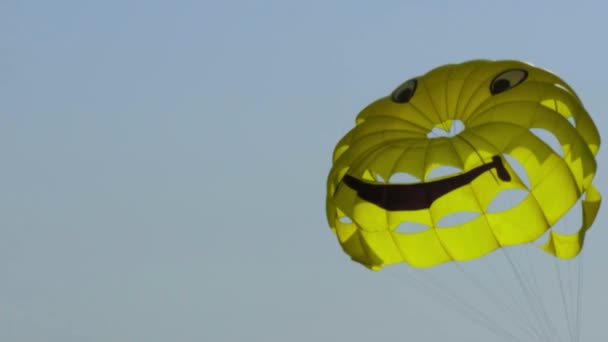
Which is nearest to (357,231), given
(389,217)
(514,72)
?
(389,217)

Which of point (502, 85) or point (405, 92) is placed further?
point (405, 92)

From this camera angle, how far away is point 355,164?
72.4m

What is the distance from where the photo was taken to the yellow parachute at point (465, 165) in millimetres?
71000

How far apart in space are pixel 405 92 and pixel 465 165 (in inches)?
100

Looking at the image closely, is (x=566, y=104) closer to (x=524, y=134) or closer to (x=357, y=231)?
(x=524, y=134)

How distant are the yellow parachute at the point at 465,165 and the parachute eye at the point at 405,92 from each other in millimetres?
25

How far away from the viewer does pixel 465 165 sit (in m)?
71.6

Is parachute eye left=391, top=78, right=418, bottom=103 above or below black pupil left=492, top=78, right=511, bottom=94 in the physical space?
above

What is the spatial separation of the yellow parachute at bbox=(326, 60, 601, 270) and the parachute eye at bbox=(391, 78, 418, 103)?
3 centimetres

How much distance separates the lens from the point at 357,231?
73250 millimetres

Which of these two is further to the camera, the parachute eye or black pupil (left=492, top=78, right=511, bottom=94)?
the parachute eye

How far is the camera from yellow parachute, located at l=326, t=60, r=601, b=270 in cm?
7100

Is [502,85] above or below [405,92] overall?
below

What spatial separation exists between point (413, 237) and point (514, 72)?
4852 mm
